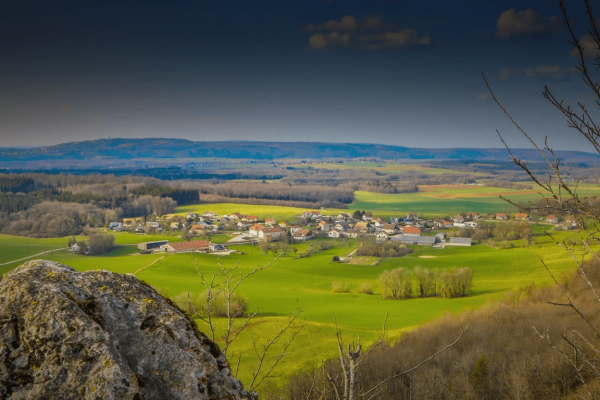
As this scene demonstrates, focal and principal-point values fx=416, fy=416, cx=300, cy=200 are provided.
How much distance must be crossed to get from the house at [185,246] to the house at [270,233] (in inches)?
462

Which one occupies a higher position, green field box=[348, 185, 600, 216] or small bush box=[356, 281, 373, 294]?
green field box=[348, 185, 600, 216]

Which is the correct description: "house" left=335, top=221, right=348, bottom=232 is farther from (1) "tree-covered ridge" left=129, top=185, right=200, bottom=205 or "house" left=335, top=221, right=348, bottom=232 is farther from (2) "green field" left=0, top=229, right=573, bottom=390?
(1) "tree-covered ridge" left=129, top=185, right=200, bottom=205

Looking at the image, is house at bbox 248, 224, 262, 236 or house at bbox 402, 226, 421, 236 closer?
house at bbox 402, 226, 421, 236

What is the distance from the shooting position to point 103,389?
104 inches

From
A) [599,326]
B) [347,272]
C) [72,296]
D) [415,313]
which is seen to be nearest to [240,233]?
[347,272]

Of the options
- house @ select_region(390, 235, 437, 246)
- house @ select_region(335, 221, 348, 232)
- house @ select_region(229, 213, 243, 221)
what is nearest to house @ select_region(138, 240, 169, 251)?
house @ select_region(229, 213, 243, 221)

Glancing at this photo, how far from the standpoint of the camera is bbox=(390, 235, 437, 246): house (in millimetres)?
76688

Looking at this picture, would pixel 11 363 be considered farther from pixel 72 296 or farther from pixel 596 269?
pixel 596 269

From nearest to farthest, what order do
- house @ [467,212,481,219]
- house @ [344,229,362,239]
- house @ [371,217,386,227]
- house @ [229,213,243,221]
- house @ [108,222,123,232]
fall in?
house @ [344,229,362,239] → house @ [371,217,386,227] → house @ [108,222,123,232] → house @ [467,212,481,219] → house @ [229,213,243,221]

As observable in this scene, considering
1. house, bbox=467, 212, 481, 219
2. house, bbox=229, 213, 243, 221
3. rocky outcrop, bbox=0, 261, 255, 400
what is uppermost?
rocky outcrop, bbox=0, 261, 255, 400

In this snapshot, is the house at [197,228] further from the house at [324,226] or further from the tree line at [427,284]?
the tree line at [427,284]

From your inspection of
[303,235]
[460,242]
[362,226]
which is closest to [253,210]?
[303,235]

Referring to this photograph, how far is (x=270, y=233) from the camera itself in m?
81.4

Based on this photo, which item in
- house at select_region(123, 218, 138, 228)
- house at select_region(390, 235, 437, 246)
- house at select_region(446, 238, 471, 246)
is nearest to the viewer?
house at select_region(446, 238, 471, 246)
